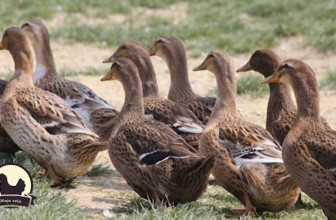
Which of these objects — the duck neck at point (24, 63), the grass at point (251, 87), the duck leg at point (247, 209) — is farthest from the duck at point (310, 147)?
the grass at point (251, 87)

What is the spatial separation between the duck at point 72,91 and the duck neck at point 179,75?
2.71ft

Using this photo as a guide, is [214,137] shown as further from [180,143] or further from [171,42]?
[171,42]

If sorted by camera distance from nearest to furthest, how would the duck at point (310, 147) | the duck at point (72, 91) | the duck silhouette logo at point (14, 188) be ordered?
the duck silhouette logo at point (14, 188) → the duck at point (310, 147) → the duck at point (72, 91)

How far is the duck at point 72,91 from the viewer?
10.1 m

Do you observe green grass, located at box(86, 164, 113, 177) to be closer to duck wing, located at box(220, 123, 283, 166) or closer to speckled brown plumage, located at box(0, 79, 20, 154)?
speckled brown plumage, located at box(0, 79, 20, 154)

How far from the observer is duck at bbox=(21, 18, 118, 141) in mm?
10094

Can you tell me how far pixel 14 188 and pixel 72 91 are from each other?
292cm

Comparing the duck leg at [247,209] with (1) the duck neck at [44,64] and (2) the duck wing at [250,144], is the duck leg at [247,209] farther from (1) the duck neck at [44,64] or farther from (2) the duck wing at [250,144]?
(1) the duck neck at [44,64]

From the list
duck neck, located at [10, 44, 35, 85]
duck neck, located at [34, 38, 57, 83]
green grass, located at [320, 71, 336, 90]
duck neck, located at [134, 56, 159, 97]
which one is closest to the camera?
duck neck, located at [10, 44, 35, 85]

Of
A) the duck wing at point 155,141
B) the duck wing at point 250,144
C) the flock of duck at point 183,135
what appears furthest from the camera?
the duck wing at point 250,144

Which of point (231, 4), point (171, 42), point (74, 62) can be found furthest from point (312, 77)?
point (231, 4)

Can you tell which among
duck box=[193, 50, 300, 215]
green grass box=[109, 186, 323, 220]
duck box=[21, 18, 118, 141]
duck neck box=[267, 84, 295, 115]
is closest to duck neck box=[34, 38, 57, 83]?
duck box=[21, 18, 118, 141]

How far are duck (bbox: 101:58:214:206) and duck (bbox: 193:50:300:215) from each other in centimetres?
27

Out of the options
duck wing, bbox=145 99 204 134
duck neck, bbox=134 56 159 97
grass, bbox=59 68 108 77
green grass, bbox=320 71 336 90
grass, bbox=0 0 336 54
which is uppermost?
duck neck, bbox=134 56 159 97
